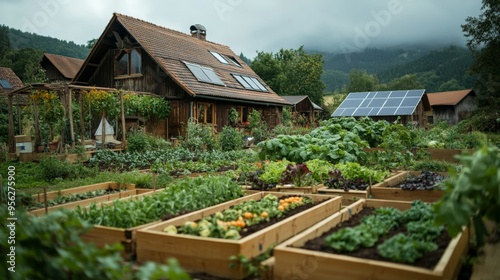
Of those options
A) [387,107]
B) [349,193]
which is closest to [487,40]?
[387,107]

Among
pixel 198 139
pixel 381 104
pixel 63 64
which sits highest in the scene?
pixel 63 64

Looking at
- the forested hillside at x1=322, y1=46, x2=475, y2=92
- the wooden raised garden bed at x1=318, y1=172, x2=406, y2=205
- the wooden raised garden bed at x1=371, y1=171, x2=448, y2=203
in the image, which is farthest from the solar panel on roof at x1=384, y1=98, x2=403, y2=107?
the wooden raised garden bed at x1=318, y1=172, x2=406, y2=205

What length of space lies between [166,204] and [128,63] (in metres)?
17.3

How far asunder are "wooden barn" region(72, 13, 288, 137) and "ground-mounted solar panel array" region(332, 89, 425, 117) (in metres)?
8.48

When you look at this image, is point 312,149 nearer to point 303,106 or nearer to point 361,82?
point 303,106

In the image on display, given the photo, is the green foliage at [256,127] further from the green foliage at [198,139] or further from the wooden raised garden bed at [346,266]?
the wooden raised garden bed at [346,266]

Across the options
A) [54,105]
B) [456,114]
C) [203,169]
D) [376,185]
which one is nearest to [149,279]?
[376,185]

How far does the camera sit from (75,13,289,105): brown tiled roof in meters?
19.2

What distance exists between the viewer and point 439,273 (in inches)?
123

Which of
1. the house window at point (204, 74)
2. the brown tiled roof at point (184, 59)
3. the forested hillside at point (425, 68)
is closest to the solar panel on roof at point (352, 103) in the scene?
the brown tiled roof at point (184, 59)

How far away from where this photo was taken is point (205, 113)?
2023 cm

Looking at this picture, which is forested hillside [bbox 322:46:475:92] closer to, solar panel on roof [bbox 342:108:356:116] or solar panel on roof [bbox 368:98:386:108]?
solar panel on roof [bbox 368:98:386:108]

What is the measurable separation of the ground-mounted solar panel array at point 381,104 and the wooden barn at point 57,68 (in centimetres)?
2640

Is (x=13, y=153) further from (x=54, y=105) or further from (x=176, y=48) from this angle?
(x=176, y=48)
